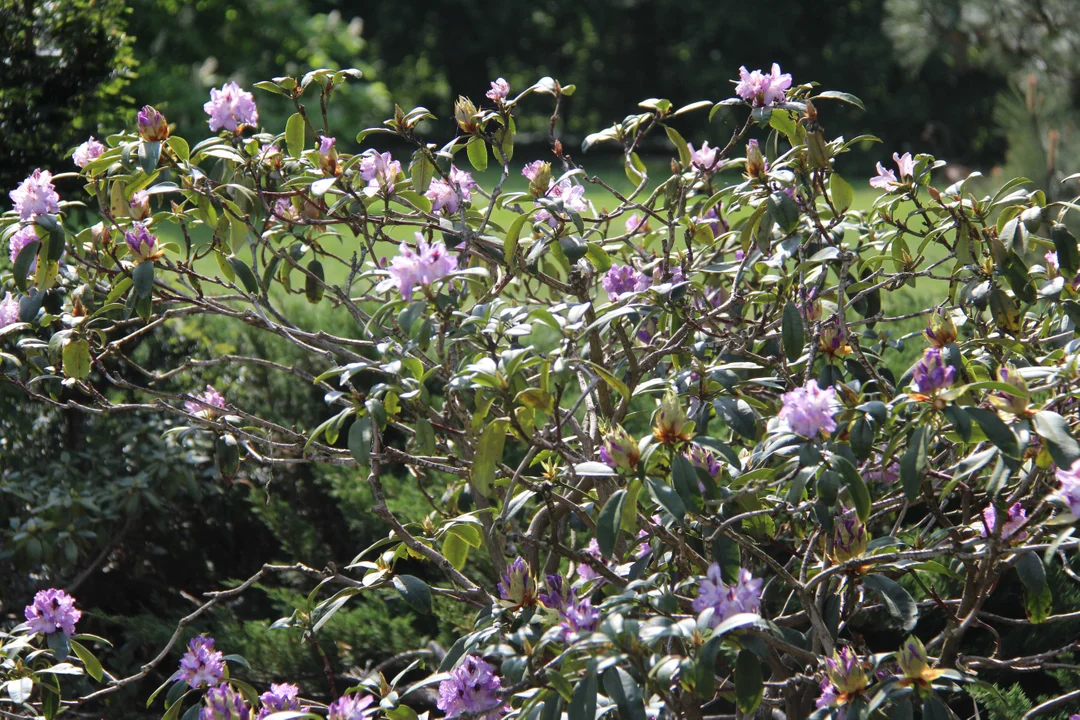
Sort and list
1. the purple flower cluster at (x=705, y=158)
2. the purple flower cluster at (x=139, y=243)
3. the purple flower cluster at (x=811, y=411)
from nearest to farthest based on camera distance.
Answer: the purple flower cluster at (x=811, y=411) → the purple flower cluster at (x=139, y=243) → the purple flower cluster at (x=705, y=158)

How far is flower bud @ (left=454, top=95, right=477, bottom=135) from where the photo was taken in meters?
1.75

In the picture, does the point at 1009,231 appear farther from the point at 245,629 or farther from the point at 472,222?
the point at 245,629

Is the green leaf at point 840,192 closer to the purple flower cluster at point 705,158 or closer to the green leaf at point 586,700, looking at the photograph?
the purple flower cluster at point 705,158

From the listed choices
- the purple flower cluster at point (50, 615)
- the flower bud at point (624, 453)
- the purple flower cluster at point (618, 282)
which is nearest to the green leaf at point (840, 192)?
the purple flower cluster at point (618, 282)

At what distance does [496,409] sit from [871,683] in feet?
2.52

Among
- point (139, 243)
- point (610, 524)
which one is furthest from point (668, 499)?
point (139, 243)

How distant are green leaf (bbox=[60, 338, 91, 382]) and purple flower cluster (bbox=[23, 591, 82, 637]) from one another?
Result: 37 cm

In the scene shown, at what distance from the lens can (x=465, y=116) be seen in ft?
5.77

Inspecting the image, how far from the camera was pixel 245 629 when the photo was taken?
95.6 inches

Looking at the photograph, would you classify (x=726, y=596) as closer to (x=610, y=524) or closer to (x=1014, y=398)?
(x=610, y=524)

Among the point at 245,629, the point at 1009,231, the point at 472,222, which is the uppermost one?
the point at 472,222

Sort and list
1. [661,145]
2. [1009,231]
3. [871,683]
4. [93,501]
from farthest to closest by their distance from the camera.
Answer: [661,145] → [93,501] → [1009,231] → [871,683]

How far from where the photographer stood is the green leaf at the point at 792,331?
1.52 metres

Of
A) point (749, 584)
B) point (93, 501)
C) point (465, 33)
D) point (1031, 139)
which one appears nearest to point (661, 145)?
point (465, 33)
